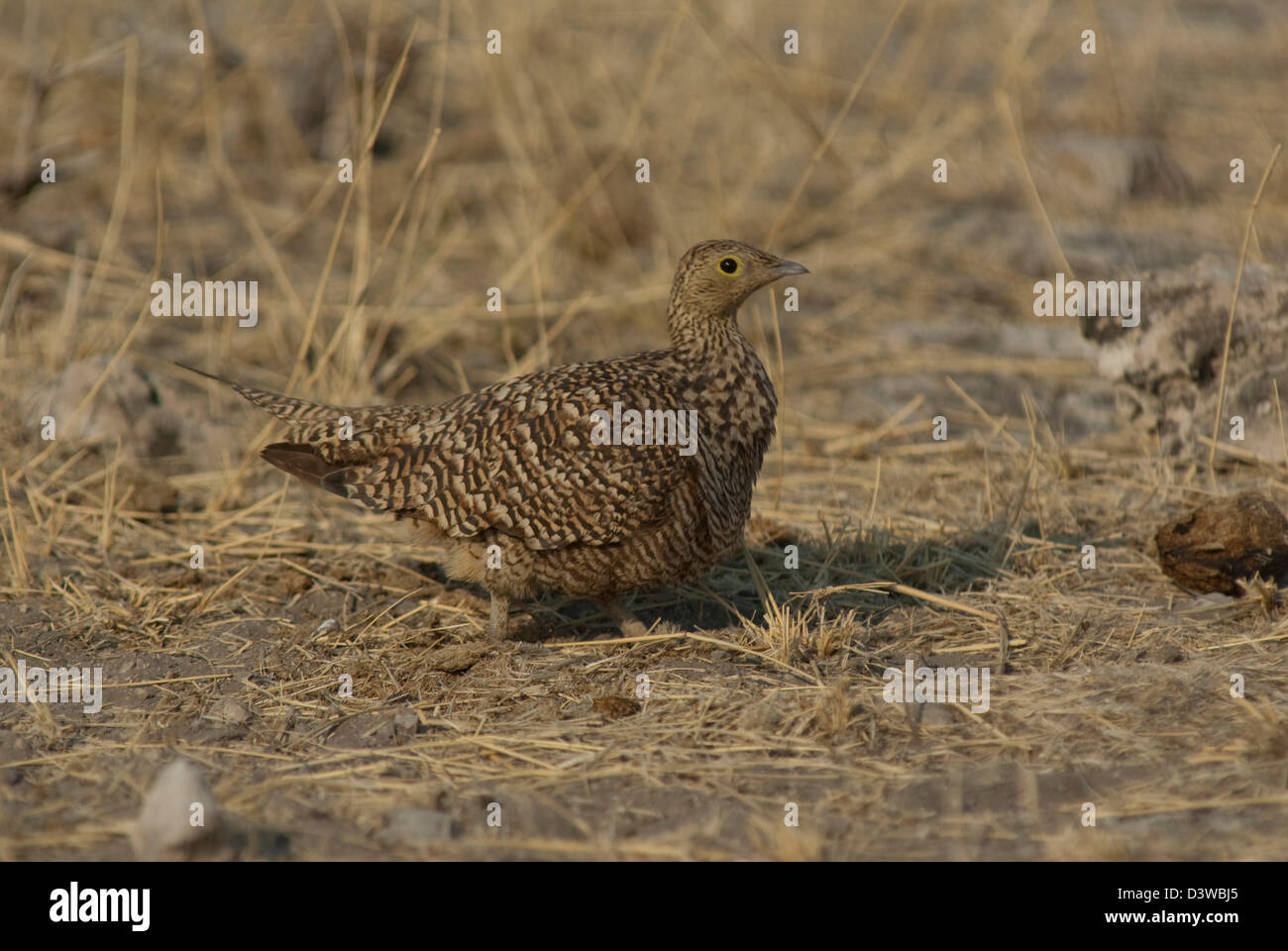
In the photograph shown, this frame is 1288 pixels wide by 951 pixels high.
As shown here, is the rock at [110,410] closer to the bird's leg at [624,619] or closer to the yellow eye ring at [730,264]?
the bird's leg at [624,619]

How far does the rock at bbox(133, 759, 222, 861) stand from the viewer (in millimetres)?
3279

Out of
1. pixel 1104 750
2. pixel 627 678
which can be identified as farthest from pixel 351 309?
pixel 1104 750

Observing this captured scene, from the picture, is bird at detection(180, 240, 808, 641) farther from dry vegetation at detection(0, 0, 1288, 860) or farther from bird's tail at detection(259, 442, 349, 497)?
dry vegetation at detection(0, 0, 1288, 860)

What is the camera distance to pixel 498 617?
4.81 m

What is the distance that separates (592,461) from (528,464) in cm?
22

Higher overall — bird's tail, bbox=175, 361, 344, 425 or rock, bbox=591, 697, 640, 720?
bird's tail, bbox=175, 361, 344, 425

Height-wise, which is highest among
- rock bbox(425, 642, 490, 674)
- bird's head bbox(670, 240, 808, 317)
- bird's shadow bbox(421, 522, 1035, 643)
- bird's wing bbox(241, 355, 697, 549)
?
bird's head bbox(670, 240, 808, 317)

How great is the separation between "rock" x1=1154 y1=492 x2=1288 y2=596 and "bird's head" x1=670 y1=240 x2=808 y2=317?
1735mm

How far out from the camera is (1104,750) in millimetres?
3855

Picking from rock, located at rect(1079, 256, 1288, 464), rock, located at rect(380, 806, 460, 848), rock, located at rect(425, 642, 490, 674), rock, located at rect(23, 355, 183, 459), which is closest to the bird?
rock, located at rect(425, 642, 490, 674)

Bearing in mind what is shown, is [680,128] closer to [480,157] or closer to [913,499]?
[480,157]

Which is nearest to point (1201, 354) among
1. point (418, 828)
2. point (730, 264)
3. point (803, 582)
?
point (803, 582)

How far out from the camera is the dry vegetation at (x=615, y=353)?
12.4 feet

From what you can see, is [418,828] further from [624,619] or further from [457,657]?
[624,619]
